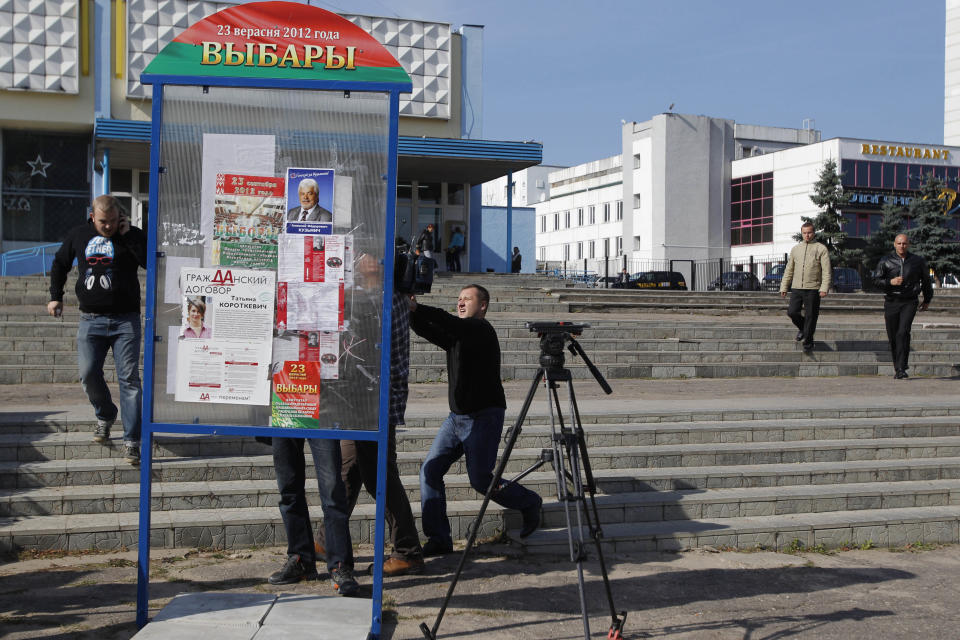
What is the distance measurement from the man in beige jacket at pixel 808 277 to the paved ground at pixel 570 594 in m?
6.99

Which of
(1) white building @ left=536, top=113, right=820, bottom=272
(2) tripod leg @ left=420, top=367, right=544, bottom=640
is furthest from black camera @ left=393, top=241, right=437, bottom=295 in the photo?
(1) white building @ left=536, top=113, right=820, bottom=272

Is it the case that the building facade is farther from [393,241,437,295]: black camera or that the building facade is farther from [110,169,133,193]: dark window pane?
[393,241,437,295]: black camera

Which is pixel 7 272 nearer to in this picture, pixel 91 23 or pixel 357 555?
pixel 91 23

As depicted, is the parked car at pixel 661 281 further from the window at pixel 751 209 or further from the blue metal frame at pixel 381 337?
the blue metal frame at pixel 381 337

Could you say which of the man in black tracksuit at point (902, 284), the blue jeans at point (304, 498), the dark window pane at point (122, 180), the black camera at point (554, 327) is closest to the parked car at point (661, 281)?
the dark window pane at point (122, 180)

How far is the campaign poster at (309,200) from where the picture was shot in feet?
14.4

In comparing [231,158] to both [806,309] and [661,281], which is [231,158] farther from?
[661,281]

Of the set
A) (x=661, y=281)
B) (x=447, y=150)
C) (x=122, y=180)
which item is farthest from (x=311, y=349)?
(x=661, y=281)

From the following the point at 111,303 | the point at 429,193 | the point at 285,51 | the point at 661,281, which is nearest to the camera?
the point at 285,51

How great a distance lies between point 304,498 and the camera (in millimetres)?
5129

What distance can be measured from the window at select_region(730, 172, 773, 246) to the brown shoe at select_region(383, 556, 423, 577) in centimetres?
5781

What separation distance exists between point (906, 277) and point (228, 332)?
10.1m

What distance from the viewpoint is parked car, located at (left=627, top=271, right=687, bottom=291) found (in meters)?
34.3

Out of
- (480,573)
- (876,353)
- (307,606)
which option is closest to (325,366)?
(307,606)
